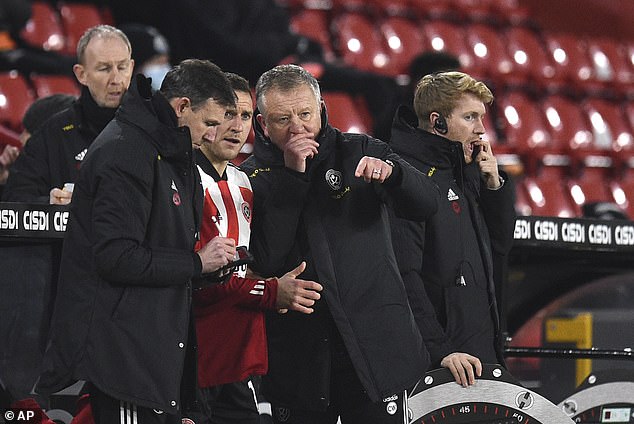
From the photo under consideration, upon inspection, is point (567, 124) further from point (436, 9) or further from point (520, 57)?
point (436, 9)

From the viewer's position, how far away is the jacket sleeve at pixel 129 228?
10.8 feet

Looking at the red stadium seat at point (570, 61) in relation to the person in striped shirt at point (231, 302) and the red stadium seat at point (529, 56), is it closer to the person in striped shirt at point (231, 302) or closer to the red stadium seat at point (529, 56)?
the red stadium seat at point (529, 56)

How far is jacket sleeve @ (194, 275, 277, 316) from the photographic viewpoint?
3.72 meters

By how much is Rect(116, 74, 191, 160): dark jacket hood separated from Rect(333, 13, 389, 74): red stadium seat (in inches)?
294

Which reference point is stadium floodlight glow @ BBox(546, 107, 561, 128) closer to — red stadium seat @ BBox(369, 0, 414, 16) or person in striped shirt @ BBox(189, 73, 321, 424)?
red stadium seat @ BBox(369, 0, 414, 16)

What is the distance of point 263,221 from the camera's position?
3.82 m

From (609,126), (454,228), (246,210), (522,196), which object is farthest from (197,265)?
(609,126)

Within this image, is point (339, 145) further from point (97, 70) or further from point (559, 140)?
point (559, 140)

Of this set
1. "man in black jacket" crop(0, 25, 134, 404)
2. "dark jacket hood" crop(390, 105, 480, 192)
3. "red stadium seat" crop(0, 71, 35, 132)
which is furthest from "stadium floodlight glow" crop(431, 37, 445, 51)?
"dark jacket hood" crop(390, 105, 480, 192)

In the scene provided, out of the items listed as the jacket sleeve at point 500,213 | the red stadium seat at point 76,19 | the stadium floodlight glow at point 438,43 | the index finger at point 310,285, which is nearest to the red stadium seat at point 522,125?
the stadium floodlight glow at point 438,43

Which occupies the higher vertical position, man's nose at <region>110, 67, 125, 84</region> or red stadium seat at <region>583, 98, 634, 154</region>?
red stadium seat at <region>583, 98, 634, 154</region>

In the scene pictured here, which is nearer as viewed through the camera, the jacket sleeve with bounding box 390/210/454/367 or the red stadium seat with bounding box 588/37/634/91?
the jacket sleeve with bounding box 390/210/454/367

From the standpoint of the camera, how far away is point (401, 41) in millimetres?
11492

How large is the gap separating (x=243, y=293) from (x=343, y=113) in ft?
19.1
